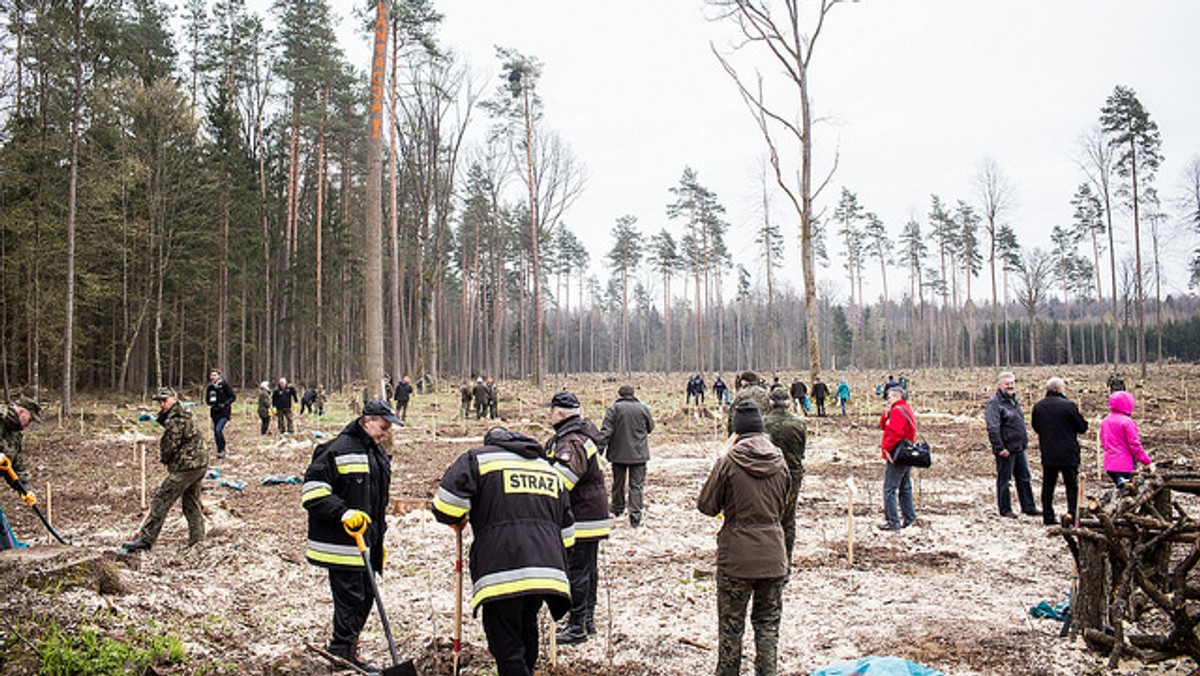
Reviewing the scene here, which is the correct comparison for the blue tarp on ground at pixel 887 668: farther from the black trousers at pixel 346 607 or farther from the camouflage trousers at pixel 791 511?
the black trousers at pixel 346 607

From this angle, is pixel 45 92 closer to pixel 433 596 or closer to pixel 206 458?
pixel 206 458

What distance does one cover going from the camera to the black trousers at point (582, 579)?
5.63m

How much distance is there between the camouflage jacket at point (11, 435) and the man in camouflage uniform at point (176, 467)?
167cm

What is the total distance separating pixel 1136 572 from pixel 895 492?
5.17m

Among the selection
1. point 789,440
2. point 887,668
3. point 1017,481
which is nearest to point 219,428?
point 789,440

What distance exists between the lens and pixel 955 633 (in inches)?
222

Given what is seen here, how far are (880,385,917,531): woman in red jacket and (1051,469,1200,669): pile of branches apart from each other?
2.85m

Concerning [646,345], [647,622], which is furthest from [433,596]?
[646,345]

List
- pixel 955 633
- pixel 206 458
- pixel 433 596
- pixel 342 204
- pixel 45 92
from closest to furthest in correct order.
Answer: pixel 955 633
pixel 433 596
pixel 206 458
pixel 45 92
pixel 342 204

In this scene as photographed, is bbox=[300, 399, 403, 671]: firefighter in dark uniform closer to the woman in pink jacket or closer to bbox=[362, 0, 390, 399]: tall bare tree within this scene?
the woman in pink jacket

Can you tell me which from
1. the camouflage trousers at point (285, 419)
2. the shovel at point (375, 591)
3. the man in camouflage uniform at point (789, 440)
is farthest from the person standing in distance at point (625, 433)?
the camouflage trousers at point (285, 419)

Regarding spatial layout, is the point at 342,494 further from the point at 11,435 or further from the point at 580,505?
the point at 11,435

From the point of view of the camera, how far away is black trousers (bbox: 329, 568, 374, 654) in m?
4.98

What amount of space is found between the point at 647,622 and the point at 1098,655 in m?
3.40
